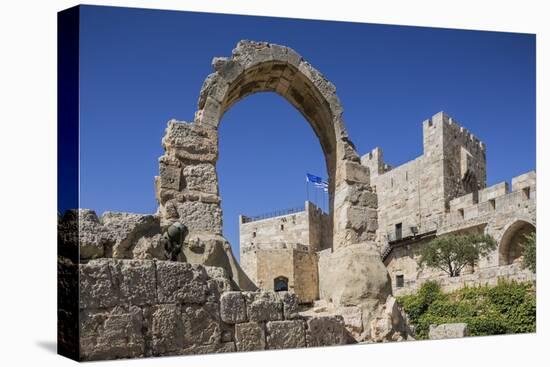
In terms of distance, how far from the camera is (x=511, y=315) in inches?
634

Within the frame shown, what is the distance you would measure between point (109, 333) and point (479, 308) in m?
13.3

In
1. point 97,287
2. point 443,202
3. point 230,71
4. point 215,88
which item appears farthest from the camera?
point 443,202

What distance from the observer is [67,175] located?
7246mm

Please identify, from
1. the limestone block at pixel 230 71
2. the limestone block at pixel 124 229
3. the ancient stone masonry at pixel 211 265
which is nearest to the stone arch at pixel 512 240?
the ancient stone masonry at pixel 211 265

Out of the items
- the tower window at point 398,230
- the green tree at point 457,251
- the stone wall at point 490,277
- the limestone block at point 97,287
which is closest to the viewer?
the limestone block at point 97,287

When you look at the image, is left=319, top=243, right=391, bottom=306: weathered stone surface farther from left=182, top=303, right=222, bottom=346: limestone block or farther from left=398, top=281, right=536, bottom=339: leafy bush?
left=398, top=281, right=536, bottom=339: leafy bush

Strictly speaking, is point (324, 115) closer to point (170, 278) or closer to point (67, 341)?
point (170, 278)

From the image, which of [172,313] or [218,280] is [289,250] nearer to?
[218,280]

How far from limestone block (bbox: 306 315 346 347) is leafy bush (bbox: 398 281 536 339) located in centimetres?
523

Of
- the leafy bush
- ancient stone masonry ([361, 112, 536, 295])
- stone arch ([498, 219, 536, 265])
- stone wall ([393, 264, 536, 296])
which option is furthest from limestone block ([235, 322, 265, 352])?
stone arch ([498, 219, 536, 265])

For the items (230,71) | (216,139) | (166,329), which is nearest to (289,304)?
(166,329)

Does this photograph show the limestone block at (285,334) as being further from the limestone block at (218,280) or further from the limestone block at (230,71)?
the limestone block at (230,71)

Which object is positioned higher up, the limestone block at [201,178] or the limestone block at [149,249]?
the limestone block at [201,178]

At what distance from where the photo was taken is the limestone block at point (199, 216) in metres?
7.83
